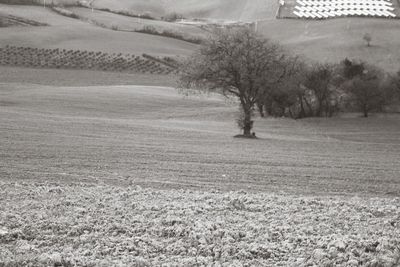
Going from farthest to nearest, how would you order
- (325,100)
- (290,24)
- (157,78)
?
1. (290,24)
2. (157,78)
3. (325,100)

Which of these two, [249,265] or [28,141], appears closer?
[249,265]

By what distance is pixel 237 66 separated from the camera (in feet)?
147

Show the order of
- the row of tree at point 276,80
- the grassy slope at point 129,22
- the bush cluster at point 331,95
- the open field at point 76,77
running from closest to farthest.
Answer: the row of tree at point 276,80, the bush cluster at point 331,95, the open field at point 76,77, the grassy slope at point 129,22

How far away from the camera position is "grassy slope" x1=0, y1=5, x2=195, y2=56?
10519 cm

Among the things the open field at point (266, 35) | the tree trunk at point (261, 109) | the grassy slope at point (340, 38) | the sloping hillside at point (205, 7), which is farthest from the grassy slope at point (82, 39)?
the tree trunk at point (261, 109)

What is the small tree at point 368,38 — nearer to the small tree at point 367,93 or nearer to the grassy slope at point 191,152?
the small tree at point 367,93

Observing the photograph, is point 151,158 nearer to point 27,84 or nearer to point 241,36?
point 241,36

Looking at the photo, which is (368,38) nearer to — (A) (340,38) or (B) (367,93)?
(A) (340,38)

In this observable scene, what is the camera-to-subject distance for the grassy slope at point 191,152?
2208 centimetres

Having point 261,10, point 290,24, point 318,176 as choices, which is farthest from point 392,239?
point 261,10

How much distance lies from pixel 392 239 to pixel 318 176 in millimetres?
16866

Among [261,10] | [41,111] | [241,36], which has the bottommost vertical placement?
[41,111]

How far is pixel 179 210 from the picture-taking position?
10812 mm

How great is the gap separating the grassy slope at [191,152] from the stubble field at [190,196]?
9cm
